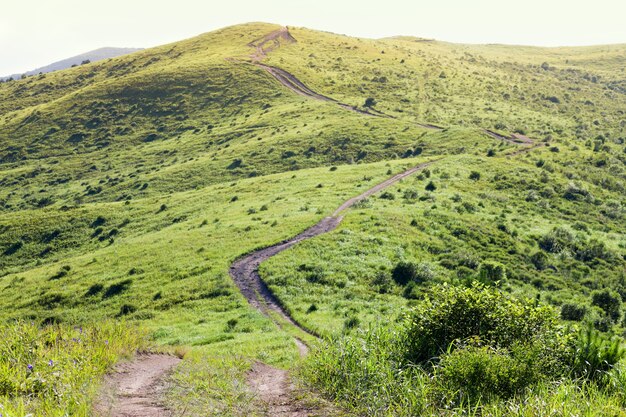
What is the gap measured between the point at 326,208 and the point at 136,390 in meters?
36.5

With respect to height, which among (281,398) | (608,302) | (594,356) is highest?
(594,356)

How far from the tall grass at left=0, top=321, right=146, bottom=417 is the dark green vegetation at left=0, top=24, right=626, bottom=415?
221 cm

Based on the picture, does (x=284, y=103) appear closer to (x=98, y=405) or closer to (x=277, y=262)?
(x=277, y=262)

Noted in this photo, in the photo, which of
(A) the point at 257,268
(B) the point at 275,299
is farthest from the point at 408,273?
(A) the point at 257,268

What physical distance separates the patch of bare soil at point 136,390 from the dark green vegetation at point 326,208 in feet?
2.47

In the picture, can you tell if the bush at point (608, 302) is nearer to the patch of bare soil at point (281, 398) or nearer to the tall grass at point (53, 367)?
the patch of bare soil at point (281, 398)

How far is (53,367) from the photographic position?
35.0 ft

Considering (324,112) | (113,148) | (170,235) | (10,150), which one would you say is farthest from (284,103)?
(170,235)

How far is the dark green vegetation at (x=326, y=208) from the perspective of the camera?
1315 centimetres

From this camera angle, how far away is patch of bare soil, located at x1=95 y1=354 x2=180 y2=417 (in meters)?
10.1

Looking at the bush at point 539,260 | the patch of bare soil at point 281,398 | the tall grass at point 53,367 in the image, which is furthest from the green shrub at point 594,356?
the bush at point 539,260

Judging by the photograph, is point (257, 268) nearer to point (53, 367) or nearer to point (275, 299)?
point (275, 299)

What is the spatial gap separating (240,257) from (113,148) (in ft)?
246

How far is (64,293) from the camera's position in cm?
3528
